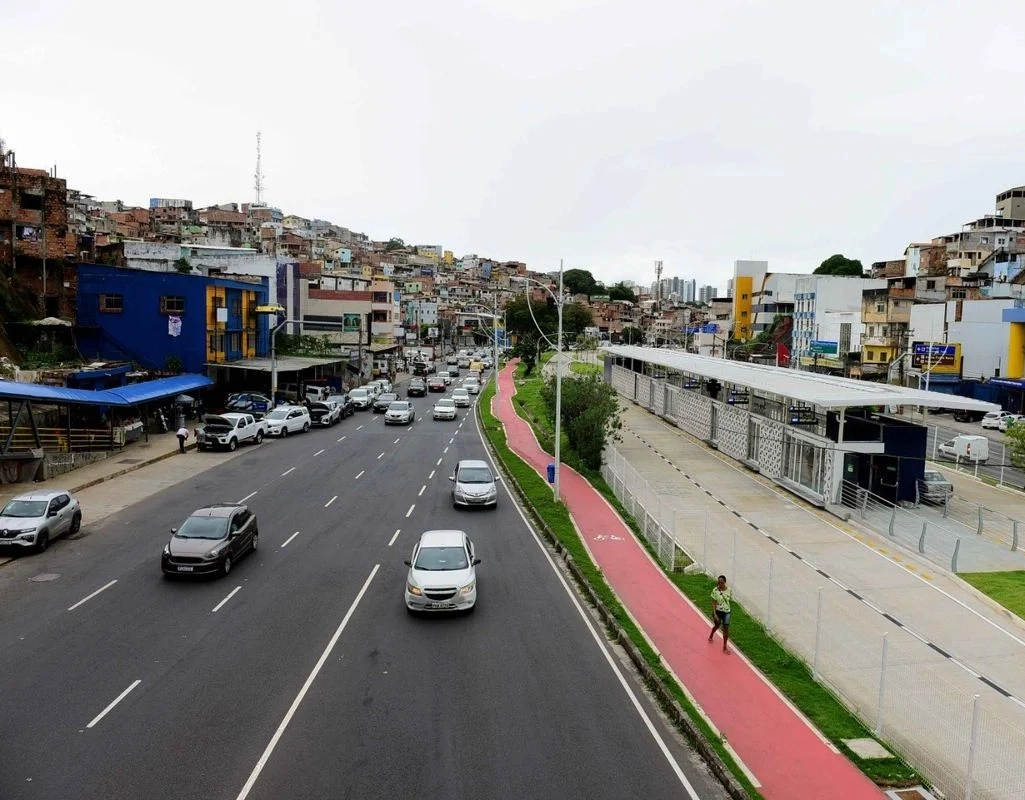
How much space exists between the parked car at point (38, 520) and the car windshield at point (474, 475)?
12.0 meters

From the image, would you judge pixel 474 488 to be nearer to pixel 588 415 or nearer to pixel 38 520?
pixel 588 415

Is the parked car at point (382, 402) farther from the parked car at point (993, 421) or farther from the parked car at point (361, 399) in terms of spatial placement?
the parked car at point (993, 421)

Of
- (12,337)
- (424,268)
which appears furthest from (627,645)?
(424,268)

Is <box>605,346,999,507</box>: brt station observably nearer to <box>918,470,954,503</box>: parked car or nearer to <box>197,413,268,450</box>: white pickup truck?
<box>918,470,954,503</box>: parked car

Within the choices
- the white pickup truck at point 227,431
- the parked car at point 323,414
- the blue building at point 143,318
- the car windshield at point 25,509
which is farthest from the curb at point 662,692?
the blue building at point 143,318

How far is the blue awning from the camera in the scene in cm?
2866

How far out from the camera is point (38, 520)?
20.9 meters

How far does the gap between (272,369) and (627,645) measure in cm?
3913

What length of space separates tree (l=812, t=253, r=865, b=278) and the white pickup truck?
122872 mm

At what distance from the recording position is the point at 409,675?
1373 centimetres

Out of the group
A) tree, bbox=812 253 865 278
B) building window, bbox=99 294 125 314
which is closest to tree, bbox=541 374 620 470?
building window, bbox=99 294 125 314

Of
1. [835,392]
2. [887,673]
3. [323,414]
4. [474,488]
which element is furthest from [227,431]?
[887,673]

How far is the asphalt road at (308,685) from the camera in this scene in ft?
34.3

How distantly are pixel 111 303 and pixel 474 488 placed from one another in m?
33.9
